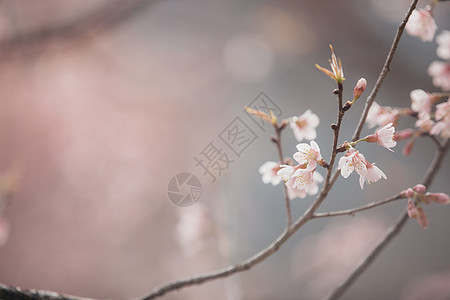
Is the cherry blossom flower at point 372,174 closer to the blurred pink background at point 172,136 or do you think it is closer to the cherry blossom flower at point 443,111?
the cherry blossom flower at point 443,111

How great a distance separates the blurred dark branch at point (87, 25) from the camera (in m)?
2.27

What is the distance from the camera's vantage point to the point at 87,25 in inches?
99.7

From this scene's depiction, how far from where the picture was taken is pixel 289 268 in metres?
2.13

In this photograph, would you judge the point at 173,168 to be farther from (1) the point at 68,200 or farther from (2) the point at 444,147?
(2) the point at 444,147

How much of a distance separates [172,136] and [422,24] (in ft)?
8.74

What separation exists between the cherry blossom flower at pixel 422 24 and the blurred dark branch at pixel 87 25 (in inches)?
88.1

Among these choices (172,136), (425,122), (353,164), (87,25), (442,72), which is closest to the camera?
(353,164)

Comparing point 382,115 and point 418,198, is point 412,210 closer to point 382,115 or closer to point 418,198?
point 418,198

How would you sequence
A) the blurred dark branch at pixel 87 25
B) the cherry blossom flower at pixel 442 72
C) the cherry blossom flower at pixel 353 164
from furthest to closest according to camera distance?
the blurred dark branch at pixel 87 25, the cherry blossom flower at pixel 442 72, the cherry blossom flower at pixel 353 164

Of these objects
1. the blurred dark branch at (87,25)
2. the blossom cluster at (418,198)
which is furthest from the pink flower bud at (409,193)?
the blurred dark branch at (87,25)

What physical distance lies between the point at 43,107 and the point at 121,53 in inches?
30.0

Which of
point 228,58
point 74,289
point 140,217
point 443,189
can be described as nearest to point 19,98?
point 140,217

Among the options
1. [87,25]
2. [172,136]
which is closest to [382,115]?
[87,25]

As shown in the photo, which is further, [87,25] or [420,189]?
[87,25]
